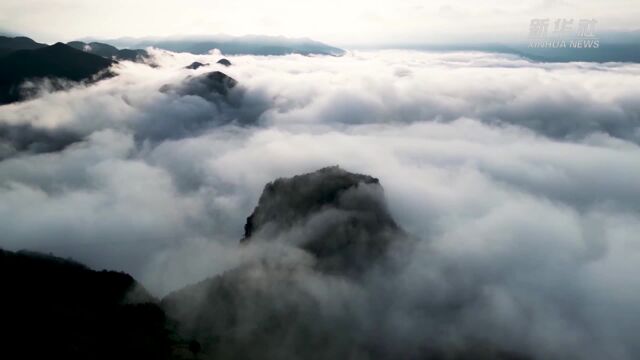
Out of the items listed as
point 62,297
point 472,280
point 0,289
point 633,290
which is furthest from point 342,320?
point 633,290

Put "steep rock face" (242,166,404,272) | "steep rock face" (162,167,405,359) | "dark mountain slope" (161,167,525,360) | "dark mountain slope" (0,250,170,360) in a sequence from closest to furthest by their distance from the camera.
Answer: "dark mountain slope" (0,250,170,360), "steep rock face" (162,167,405,359), "dark mountain slope" (161,167,525,360), "steep rock face" (242,166,404,272)

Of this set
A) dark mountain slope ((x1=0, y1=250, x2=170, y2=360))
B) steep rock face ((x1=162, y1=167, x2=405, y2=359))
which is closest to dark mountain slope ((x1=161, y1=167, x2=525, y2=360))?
steep rock face ((x1=162, y1=167, x2=405, y2=359))

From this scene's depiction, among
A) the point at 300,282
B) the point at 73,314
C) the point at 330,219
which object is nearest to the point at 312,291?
the point at 300,282

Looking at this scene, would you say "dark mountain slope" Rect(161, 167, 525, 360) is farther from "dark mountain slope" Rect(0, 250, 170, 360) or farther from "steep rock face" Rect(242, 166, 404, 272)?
"dark mountain slope" Rect(0, 250, 170, 360)

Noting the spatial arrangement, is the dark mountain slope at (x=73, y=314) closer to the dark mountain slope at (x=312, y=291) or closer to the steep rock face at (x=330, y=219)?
the dark mountain slope at (x=312, y=291)

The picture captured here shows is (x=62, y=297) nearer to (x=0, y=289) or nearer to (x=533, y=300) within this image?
(x=0, y=289)

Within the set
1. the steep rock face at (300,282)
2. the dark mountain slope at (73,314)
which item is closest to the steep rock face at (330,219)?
the steep rock face at (300,282)

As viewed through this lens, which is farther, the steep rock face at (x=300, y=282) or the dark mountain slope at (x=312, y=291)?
the dark mountain slope at (x=312, y=291)
